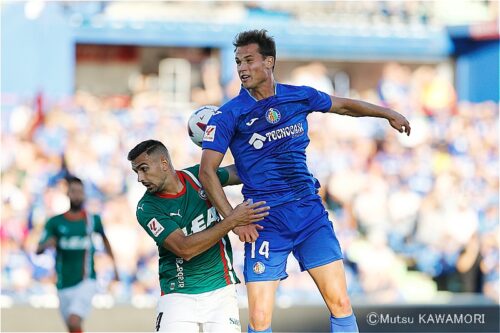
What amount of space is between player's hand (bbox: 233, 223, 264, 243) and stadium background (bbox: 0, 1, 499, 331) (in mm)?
5148

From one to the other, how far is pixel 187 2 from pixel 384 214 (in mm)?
5982

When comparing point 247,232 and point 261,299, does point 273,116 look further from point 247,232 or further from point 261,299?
point 261,299

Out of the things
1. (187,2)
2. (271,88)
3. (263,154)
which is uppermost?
(187,2)

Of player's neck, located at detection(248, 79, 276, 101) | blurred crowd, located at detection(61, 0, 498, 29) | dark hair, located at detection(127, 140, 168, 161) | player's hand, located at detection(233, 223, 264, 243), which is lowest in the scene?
player's hand, located at detection(233, 223, 264, 243)

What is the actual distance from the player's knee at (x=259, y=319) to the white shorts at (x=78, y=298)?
4.24m

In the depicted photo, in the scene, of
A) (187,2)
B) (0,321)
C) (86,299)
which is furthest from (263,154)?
(187,2)

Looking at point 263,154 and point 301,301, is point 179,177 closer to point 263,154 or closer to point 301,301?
point 263,154

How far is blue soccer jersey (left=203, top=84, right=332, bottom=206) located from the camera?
5988 millimetres

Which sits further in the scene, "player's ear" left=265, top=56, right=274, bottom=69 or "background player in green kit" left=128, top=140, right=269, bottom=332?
"player's ear" left=265, top=56, right=274, bottom=69

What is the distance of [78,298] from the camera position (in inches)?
396

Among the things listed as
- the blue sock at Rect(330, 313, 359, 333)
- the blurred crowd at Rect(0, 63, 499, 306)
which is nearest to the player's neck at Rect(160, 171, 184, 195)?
the blue sock at Rect(330, 313, 359, 333)

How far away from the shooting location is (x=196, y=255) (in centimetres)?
595


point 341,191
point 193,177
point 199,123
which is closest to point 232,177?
point 193,177

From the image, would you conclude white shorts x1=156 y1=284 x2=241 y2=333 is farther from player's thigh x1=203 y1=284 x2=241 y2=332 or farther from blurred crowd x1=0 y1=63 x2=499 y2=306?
blurred crowd x1=0 y1=63 x2=499 y2=306
